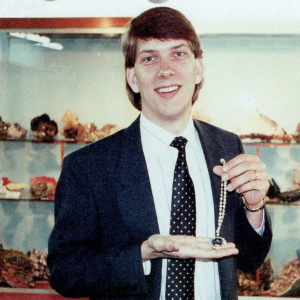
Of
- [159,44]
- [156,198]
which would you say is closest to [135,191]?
[156,198]

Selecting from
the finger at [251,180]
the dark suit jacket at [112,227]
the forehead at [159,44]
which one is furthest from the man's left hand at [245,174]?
the forehead at [159,44]

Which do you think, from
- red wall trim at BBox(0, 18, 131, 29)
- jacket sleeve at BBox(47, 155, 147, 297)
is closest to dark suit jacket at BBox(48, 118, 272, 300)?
jacket sleeve at BBox(47, 155, 147, 297)

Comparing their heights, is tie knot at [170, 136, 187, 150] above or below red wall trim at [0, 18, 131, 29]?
below

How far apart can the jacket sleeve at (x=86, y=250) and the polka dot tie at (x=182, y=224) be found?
0.12 meters

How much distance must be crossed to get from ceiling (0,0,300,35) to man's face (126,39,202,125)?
1466 millimetres

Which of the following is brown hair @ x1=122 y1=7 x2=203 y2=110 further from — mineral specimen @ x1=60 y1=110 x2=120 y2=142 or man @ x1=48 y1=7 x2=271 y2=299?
mineral specimen @ x1=60 y1=110 x2=120 y2=142

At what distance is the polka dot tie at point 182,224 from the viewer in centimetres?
130

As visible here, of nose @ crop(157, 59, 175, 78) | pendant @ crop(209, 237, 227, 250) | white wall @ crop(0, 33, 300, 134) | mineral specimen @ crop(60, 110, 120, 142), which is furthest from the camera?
mineral specimen @ crop(60, 110, 120, 142)

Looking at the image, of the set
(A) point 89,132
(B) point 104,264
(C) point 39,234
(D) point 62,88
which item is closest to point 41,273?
(C) point 39,234

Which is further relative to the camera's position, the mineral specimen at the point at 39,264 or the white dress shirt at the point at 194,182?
the mineral specimen at the point at 39,264

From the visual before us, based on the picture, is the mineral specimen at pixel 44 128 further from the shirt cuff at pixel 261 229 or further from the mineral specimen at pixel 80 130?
the shirt cuff at pixel 261 229

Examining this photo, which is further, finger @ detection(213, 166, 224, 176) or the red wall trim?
the red wall trim

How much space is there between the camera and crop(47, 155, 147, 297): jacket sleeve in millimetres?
1247

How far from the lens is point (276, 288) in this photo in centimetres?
291
